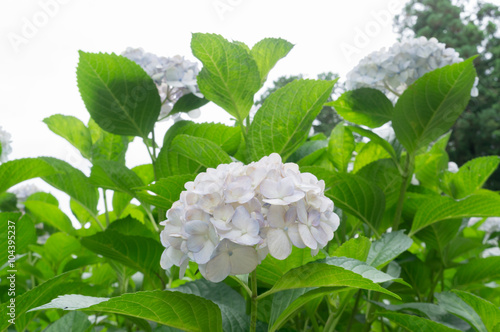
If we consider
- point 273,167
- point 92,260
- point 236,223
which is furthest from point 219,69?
point 92,260

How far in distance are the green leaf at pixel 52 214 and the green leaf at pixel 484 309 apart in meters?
1.28

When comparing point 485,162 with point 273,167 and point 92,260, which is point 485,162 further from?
point 92,260

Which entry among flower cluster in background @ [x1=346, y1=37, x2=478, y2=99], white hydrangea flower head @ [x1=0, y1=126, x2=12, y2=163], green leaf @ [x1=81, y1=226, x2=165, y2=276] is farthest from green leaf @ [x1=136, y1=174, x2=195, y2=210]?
white hydrangea flower head @ [x1=0, y1=126, x2=12, y2=163]

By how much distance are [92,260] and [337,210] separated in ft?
2.48

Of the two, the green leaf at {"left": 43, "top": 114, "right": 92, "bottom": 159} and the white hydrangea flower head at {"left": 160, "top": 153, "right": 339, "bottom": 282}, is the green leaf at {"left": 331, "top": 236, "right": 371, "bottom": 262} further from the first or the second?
the green leaf at {"left": 43, "top": 114, "right": 92, "bottom": 159}

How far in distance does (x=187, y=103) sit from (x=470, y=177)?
92 cm

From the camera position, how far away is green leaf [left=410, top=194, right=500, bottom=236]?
3.42 feet

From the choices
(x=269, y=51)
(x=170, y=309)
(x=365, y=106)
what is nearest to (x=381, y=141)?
(x=365, y=106)

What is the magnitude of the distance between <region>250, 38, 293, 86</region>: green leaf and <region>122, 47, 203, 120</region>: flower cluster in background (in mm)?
190

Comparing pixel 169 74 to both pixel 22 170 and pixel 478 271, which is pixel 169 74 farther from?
pixel 478 271

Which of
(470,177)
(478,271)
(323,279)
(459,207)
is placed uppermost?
(323,279)

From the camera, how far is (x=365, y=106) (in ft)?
3.98

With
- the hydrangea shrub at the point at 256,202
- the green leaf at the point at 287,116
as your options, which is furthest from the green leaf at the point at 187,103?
the green leaf at the point at 287,116

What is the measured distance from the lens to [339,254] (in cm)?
84
